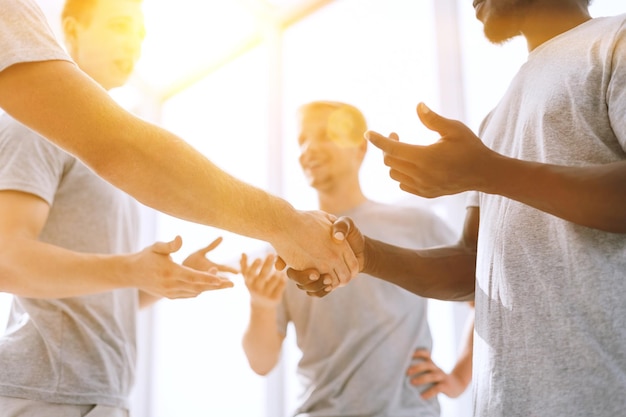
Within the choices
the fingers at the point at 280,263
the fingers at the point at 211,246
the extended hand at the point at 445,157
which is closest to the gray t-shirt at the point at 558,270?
the extended hand at the point at 445,157

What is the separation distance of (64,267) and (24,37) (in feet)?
1.65

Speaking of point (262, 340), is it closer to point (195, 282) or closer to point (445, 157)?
point (195, 282)

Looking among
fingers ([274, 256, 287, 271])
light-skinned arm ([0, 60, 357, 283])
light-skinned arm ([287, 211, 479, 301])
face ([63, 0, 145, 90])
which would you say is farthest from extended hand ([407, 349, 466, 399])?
face ([63, 0, 145, 90])

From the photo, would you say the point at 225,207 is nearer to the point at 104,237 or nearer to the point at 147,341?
the point at 104,237

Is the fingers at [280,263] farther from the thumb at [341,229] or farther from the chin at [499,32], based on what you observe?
the chin at [499,32]

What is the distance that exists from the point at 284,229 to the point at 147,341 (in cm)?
253

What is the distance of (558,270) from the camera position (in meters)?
1.09

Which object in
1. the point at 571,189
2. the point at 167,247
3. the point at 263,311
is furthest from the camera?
the point at 263,311

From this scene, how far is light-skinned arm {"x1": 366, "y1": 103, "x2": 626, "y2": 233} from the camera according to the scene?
1057mm

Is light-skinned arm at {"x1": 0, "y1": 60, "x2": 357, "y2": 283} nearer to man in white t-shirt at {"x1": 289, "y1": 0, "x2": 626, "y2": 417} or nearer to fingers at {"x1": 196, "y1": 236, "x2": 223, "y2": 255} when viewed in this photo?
man in white t-shirt at {"x1": 289, "y1": 0, "x2": 626, "y2": 417}

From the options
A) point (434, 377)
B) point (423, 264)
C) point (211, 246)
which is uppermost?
point (211, 246)

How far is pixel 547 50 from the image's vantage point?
131 centimetres

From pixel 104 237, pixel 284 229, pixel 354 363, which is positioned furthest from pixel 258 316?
pixel 284 229

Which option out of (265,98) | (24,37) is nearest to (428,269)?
(24,37)
